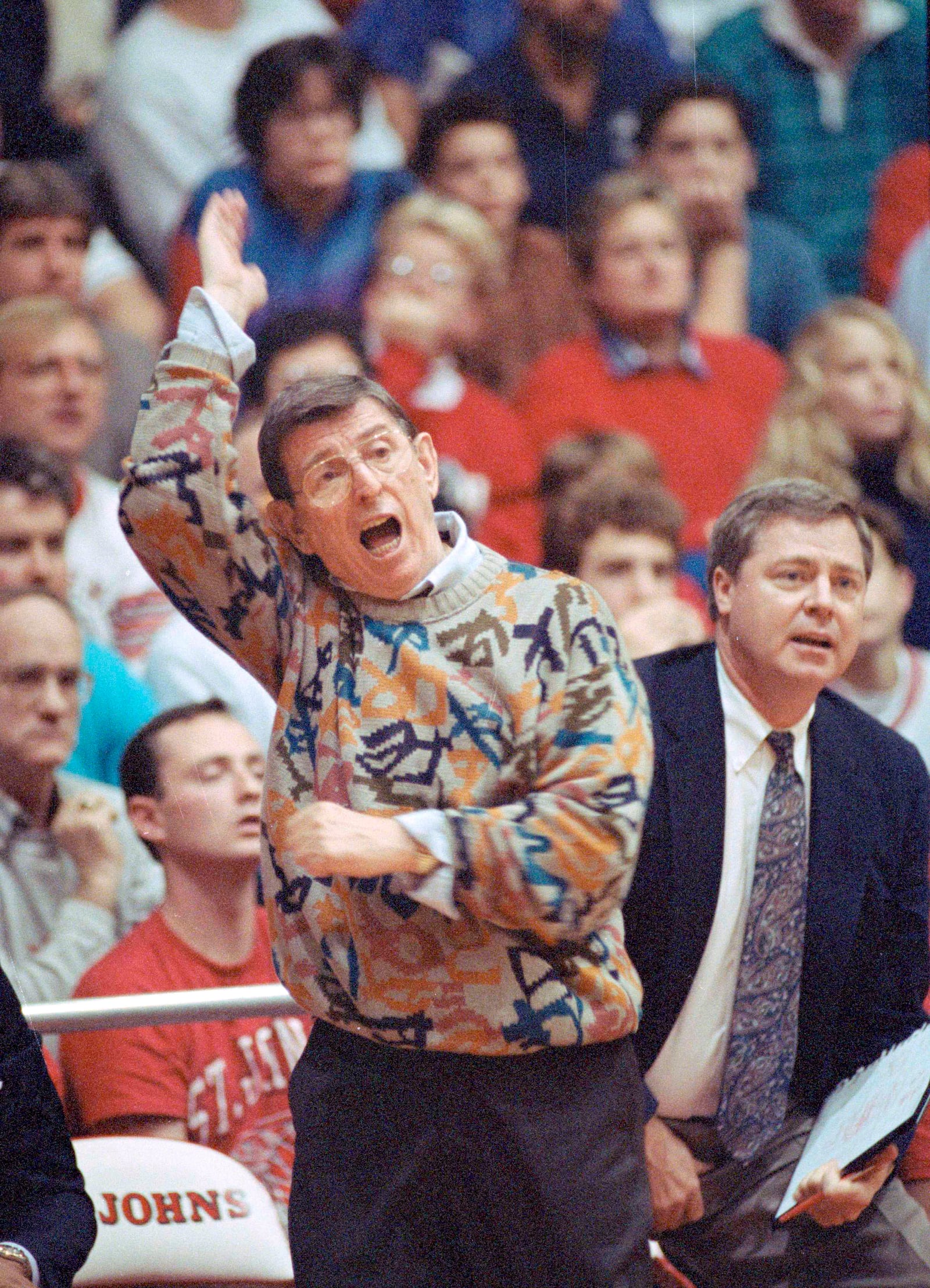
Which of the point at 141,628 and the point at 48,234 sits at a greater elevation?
the point at 48,234

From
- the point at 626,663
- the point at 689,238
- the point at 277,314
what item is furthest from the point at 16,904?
the point at 689,238

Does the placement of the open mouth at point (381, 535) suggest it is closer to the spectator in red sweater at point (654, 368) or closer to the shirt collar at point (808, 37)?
the spectator in red sweater at point (654, 368)

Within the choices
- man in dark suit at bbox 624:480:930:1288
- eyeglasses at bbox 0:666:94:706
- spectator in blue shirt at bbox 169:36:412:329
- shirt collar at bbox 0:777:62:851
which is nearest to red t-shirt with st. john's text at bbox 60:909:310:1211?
shirt collar at bbox 0:777:62:851

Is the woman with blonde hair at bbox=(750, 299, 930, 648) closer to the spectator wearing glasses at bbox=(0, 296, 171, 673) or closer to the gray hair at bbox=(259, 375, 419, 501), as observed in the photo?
the spectator wearing glasses at bbox=(0, 296, 171, 673)

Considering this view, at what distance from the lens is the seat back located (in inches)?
73.7

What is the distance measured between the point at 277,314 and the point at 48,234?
420 mm

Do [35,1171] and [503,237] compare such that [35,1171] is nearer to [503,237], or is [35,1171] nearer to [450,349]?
[450,349]

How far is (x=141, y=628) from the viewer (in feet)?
7.53

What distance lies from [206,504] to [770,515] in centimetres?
57

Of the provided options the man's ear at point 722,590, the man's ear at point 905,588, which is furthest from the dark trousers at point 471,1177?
the man's ear at point 905,588

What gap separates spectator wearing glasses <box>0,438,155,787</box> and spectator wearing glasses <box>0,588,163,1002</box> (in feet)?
0.07

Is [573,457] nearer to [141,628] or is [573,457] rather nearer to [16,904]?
[141,628]

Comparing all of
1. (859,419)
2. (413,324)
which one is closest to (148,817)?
(413,324)

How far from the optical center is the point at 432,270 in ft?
8.62
